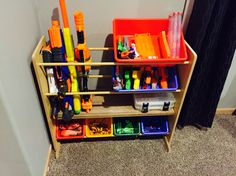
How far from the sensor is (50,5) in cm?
121

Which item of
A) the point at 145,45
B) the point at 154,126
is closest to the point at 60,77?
the point at 145,45

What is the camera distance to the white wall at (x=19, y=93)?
33.0 inches

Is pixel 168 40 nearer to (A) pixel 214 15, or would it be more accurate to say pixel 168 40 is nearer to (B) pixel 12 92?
(A) pixel 214 15

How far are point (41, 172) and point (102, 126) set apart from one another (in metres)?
0.49

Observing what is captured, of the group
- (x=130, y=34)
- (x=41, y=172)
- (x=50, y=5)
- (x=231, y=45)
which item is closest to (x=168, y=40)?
(x=130, y=34)

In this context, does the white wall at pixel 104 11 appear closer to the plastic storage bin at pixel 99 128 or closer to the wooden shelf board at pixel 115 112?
the wooden shelf board at pixel 115 112

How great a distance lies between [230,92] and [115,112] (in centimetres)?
101

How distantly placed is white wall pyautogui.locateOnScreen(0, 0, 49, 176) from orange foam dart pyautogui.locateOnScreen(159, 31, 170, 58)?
0.71 metres

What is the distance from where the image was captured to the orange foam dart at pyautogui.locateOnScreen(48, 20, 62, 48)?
1.09 m

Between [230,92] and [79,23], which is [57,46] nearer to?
[79,23]

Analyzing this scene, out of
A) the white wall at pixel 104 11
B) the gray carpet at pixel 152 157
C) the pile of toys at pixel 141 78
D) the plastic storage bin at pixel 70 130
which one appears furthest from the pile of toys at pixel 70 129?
the white wall at pixel 104 11

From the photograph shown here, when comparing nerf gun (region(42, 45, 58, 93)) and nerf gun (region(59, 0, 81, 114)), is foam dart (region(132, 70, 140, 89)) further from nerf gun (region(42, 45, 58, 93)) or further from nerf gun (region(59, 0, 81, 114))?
nerf gun (region(42, 45, 58, 93))

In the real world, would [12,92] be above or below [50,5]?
below

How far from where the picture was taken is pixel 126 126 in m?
1.53
